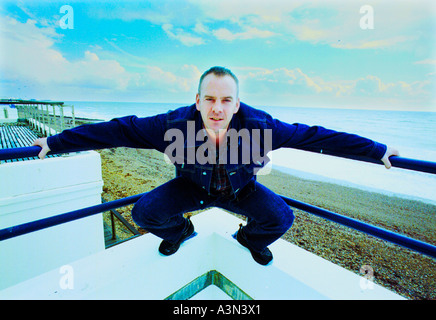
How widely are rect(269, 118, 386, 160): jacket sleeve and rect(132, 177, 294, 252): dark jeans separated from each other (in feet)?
1.22

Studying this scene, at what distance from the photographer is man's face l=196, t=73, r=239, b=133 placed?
138 cm

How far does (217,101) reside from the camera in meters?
1.38

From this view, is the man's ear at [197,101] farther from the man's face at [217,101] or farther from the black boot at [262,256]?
the black boot at [262,256]

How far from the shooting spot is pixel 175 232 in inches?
56.5

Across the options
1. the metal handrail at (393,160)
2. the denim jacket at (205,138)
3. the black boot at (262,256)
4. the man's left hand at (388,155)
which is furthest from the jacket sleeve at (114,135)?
the man's left hand at (388,155)

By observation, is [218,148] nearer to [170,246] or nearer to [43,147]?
[170,246]

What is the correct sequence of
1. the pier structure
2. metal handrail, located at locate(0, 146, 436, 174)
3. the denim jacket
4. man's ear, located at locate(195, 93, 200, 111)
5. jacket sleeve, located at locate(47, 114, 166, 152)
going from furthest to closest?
the pier structure
man's ear, located at locate(195, 93, 200, 111)
the denim jacket
jacket sleeve, located at locate(47, 114, 166, 152)
metal handrail, located at locate(0, 146, 436, 174)

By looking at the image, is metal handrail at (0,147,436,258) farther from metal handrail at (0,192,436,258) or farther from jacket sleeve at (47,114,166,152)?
jacket sleeve at (47,114,166,152)

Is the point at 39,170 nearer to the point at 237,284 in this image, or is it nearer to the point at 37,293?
the point at 37,293

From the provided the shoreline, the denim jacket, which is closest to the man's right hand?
the denim jacket

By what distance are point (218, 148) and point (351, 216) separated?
22.2ft
